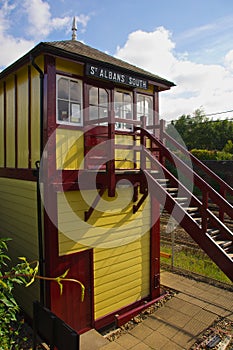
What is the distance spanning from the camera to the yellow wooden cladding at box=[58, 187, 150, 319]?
223 inches

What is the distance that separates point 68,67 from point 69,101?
67 cm

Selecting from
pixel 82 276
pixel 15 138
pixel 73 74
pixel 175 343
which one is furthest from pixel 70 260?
pixel 73 74

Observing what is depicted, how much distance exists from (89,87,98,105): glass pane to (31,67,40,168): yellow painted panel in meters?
1.13

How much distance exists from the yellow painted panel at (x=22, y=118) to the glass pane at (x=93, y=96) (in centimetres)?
141

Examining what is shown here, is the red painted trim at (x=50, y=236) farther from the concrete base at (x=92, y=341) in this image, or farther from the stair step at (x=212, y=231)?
the stair step at (x=212, y=231)

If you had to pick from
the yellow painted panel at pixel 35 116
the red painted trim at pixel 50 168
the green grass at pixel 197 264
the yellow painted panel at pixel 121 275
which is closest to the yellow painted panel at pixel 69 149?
the red painted trim at pixel 50 168

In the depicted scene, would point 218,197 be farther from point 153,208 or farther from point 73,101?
point 73,101

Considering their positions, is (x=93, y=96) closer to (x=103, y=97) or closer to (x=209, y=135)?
(x=103, y=97)

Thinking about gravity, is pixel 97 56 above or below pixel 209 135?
below

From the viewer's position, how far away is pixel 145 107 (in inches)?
289

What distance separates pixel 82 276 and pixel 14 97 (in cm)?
443

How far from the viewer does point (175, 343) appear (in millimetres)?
5613

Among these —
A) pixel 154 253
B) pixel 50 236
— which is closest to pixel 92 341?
pixel 50 236

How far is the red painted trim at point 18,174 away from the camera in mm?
5820
